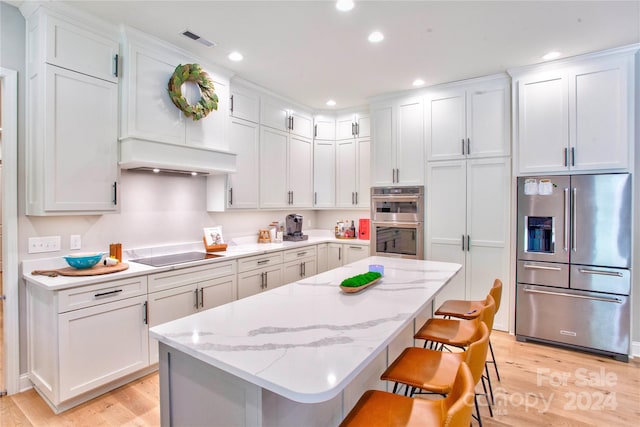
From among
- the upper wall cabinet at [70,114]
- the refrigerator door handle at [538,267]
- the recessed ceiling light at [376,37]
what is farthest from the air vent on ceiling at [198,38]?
the refrigerator door handle at [538,267]

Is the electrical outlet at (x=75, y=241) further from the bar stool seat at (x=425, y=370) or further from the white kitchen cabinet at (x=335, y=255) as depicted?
the white kitchen cabinet at (x=335, y=255)

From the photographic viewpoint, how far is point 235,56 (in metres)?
3.11

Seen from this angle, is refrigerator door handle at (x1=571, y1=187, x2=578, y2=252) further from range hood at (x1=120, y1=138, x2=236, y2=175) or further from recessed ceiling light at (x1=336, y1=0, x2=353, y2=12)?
range hood at (x1=120, y1=138, x2=236, y2=175)

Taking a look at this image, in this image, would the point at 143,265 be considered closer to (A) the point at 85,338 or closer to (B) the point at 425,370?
(A) the point at 85,338

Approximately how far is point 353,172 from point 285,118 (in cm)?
121

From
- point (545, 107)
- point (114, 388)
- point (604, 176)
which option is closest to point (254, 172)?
point (114, 388)

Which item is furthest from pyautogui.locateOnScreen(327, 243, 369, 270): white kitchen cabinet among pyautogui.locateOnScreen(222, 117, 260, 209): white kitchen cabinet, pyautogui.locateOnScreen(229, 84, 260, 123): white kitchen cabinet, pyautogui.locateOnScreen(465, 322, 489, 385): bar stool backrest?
pyautogui.locateOnScreen(465, 322, 489, 385): bar stool backrest

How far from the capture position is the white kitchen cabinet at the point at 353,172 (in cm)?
466

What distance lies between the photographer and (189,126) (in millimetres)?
3020

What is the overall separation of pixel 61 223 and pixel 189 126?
127 centimetres

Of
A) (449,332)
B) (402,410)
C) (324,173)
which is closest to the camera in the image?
(402,410)

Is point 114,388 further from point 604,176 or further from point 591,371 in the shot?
point 604,176

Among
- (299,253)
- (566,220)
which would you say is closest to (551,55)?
(566,220)

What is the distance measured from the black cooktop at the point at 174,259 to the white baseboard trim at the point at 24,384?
1.05 metres
